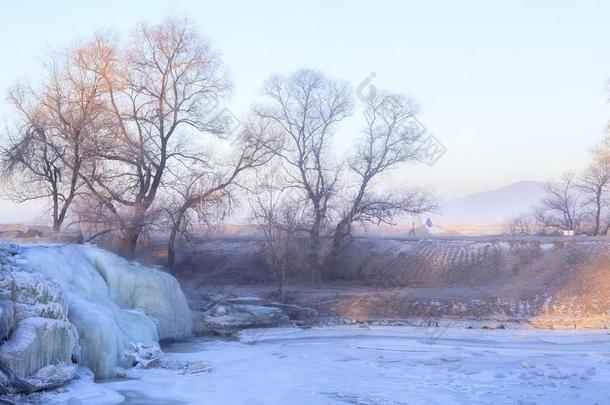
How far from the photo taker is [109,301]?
21.1 m

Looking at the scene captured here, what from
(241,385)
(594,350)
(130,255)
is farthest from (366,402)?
(130,255)

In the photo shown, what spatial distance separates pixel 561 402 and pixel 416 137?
2481 centimetres

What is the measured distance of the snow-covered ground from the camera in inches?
612

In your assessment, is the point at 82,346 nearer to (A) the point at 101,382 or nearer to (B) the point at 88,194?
(A) the point at 101,382

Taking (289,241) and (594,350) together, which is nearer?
(594,350)

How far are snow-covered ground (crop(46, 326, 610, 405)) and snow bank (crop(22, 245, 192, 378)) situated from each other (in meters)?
0.97

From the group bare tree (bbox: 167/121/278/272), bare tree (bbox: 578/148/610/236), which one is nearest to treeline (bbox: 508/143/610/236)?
bare tree (bbox: 578/148/610/236)

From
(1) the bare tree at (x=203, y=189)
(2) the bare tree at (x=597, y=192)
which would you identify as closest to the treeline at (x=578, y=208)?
(2) the bare tree at (x=597, y=192)

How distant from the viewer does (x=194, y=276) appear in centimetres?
3709

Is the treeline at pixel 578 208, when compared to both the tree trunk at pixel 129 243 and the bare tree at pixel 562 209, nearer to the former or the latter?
the bare tree at pixel 562 209

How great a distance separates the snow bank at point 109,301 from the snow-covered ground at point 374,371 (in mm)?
970

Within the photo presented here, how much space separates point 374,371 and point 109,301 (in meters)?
7.86

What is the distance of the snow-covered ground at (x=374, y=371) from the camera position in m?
15.5

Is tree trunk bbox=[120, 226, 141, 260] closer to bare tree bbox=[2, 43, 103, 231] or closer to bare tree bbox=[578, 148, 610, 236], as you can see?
bare tree bbox=[2, 43, 103, 231]
